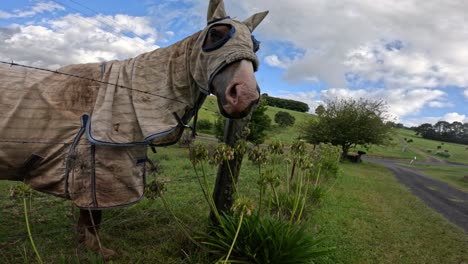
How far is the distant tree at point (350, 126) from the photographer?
90.1 feet

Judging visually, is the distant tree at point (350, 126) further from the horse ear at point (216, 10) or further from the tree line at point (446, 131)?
the tree line at point (446, 131)

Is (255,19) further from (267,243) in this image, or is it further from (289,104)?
(289,104)

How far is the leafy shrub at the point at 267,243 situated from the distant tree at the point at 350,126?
82.2 ft

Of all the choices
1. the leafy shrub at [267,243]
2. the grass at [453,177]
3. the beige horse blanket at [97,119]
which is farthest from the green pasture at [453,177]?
the beige horse blanket at [97,119]

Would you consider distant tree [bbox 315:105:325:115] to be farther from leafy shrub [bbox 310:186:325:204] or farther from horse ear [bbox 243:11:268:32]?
horse ear [bbox 243:11:268:32]

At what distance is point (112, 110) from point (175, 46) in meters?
0.81

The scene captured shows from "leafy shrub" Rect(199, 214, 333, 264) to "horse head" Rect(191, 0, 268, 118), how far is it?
129cm

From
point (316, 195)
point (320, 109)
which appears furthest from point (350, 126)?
point (316, 195)

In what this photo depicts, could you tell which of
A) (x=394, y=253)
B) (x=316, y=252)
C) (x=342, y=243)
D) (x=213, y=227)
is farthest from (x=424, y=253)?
(x=213, y=227)

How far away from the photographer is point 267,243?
2.92m

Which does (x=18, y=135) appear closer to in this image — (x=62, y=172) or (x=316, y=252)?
(x=62, y=172)

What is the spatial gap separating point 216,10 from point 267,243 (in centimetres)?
218

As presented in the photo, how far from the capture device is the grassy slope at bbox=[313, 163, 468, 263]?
4.58 m

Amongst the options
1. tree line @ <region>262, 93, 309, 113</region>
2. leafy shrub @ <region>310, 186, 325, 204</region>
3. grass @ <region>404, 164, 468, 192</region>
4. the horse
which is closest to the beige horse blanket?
the horse
